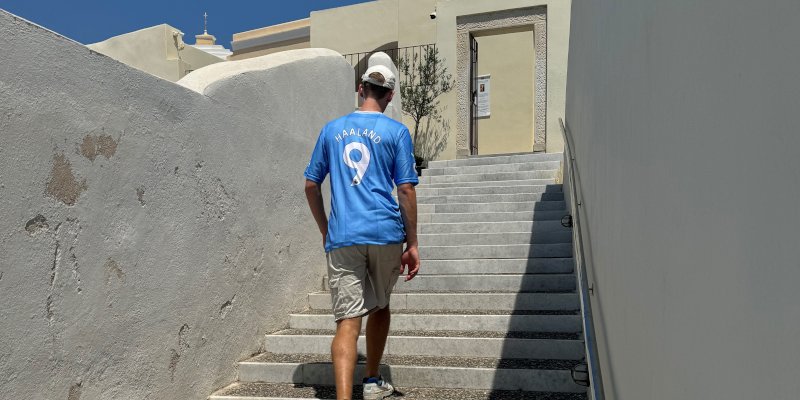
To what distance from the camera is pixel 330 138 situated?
340 cm

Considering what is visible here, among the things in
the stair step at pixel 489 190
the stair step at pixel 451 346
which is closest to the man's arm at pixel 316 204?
the stair step at pixel 451 346

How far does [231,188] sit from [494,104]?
9859mm

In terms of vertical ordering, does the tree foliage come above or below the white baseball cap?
above

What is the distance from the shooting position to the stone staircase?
370 cm

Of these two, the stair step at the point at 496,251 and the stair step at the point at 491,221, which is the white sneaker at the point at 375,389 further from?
the stair step at the point at 491,221

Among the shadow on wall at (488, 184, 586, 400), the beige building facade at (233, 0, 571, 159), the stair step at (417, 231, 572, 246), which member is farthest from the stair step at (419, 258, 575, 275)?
the beige building facade at (233, 0, 571, 159)

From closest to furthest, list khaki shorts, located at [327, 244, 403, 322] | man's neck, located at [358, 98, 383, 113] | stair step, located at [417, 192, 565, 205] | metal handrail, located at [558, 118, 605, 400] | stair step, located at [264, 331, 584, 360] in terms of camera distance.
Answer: metal handrail, located at [558, 118, 605, 400], khaki shorts, located at [327, 244, 403, 322], man's neck, located at [358, 98, 383, 113], stair step, located at [264, 331, 584, 360], stair step, located at [417, 192, 565, 205]

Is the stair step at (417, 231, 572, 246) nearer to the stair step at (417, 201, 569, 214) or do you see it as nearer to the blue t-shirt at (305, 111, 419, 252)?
the stair step at (417, 201, 569, 214)

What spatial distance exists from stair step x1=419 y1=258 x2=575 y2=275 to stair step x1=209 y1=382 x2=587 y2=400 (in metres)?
1.73

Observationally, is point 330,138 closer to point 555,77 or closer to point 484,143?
point 555,77

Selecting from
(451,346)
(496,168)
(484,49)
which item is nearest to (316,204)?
(451,346)

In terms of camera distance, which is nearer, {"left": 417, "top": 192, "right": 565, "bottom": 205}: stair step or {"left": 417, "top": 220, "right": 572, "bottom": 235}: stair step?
{"left": 417, "top": 220, "right": 572, "bottom": 235}: stair step

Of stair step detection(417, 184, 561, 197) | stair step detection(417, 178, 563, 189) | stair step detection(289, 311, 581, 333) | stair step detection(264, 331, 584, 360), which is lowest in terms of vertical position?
stair step detection(264, 331, 584, 360)

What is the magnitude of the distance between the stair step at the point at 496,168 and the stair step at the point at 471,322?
14.2ft
